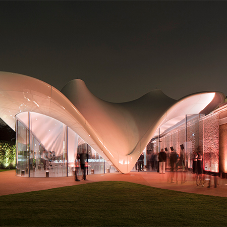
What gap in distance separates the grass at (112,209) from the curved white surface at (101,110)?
4.71 m

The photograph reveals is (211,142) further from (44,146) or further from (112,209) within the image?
(112,209)

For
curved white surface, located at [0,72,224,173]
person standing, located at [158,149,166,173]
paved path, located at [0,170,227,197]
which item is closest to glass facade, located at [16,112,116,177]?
curved white surface, located at [0,72,224,173]

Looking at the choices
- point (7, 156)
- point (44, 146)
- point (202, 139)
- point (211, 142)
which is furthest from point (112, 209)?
point (7, 156)

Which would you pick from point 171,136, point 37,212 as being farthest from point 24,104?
point 171,136

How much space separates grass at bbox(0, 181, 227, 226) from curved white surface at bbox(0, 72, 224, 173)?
4.71 m

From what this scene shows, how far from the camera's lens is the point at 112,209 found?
5902mm

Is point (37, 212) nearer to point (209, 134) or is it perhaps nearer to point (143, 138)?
point (143, 138)

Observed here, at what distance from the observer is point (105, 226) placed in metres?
4.64

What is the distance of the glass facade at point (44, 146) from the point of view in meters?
14.1

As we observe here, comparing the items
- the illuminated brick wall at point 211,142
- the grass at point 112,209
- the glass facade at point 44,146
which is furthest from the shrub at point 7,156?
the illuminated brick wall at point 211,142

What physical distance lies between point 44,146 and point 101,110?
14.6 ft

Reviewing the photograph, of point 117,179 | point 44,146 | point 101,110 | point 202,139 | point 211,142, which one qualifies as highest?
point 101,110

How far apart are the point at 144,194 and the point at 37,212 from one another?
373cm

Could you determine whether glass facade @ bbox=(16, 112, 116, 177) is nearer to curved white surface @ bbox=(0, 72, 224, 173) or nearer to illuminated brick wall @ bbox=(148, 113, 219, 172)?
curved white surface @ bbox=(0, 72, 224, 173)
